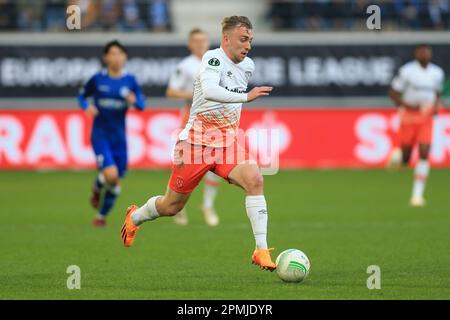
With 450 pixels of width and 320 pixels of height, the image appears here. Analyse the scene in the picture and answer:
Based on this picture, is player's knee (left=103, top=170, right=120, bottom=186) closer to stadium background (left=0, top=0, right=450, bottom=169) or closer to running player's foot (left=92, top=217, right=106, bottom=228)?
running player's foot (left=92, top=217, right=106, bottom=228)

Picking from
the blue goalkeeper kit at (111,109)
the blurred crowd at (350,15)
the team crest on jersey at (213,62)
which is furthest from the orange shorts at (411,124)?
the team crest on jersey at (213,62)

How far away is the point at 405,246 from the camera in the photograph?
12.6 meters

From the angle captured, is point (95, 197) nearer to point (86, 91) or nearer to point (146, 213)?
point (86, 91)

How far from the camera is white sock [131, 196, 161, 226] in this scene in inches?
418

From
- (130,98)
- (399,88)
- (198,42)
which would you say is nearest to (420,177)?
(399,88)

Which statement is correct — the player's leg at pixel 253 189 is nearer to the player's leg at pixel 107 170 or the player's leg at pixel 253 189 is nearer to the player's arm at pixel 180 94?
the player's leg at pixel 107 170

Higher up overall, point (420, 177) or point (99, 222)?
point (420, 177)

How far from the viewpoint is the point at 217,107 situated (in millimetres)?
10109

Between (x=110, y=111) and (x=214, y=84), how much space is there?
5.54 m

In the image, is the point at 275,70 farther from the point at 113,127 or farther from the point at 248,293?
the point at 248,293

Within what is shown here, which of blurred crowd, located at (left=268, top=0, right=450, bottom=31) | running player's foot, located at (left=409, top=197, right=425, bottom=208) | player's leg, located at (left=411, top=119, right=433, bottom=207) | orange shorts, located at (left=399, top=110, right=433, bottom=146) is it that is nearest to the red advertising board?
blurred crowd, located at (left=268, top=0, right=450, bottom=31)

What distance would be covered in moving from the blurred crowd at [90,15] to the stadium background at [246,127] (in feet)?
0.11

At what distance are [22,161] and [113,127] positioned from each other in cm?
1058

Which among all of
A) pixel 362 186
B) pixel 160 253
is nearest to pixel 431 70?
pixel 362 186
